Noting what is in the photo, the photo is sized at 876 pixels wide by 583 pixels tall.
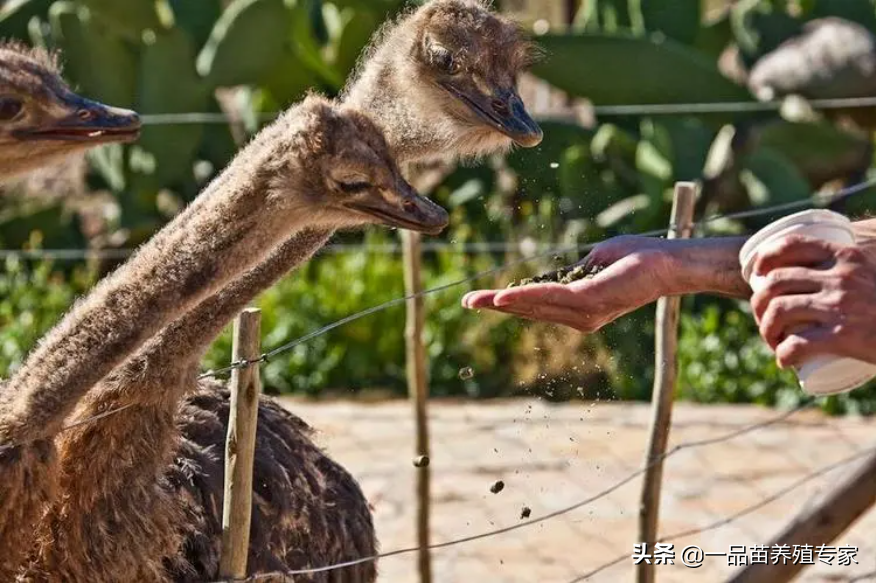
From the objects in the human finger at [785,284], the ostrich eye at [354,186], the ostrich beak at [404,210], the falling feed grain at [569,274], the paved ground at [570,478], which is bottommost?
the paved ground at [570,478]

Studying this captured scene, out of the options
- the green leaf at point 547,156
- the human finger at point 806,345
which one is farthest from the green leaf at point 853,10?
the human finger at point 806,345

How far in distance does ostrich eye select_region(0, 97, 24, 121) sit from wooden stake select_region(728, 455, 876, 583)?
1.54m

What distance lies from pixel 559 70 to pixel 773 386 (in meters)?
1.73

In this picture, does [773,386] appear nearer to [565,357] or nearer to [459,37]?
[565,357]

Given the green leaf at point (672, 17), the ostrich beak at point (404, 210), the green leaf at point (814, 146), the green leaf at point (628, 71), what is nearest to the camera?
the ostrich beak at point (404, 210)

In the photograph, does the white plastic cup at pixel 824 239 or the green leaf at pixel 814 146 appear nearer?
the white plastic cup at pixel 824 239

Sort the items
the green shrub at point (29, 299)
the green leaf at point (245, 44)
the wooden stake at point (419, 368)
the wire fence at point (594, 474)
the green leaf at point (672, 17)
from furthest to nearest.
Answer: the green leaf at point (672, 17)
the green leaf at point (245, 44)
the green shrub at point (29, 299)
the wire fence at point (594, 474)
the wooden stake at point (419, 368)

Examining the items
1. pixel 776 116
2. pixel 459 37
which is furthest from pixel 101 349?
pixel 776 116

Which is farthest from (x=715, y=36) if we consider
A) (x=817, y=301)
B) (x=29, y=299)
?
(x=817, y=301)

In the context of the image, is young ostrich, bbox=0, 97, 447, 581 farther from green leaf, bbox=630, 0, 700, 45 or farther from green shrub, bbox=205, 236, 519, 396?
green leaf, bbox=630, 0, 700, 45

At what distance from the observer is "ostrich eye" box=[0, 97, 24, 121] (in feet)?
9.25

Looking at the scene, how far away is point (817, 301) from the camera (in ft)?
6.27

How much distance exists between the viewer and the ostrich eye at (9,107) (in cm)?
282

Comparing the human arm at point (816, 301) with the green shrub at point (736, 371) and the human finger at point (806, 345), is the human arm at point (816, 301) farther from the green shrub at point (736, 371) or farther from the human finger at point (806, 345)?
the green shrub at point (736, 371)
